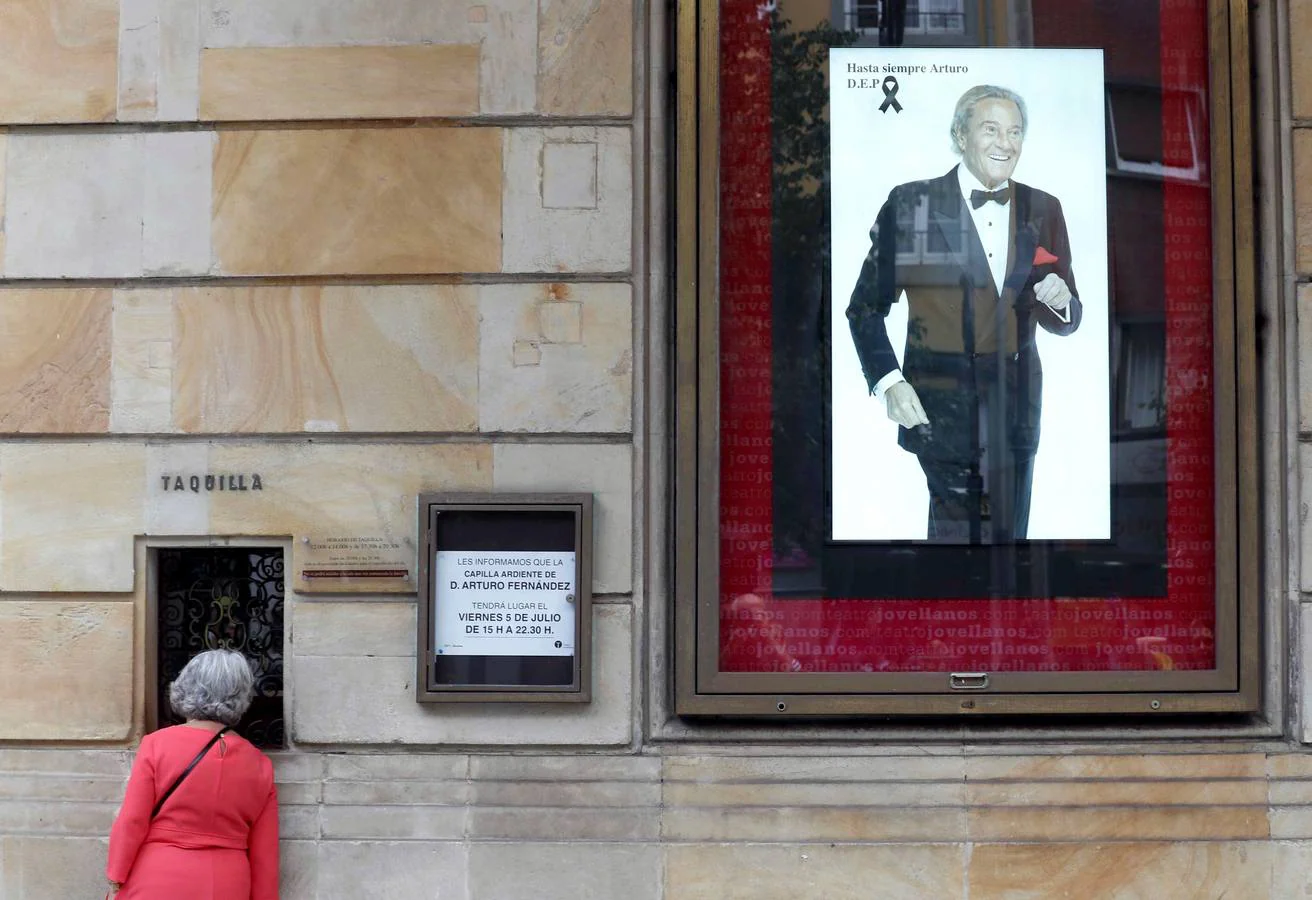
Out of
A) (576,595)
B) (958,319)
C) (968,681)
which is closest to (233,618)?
(576,595)

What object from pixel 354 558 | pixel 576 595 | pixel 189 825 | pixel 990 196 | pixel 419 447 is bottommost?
pixel 189 825

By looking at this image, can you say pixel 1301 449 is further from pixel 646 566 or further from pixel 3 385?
pixel 3 385

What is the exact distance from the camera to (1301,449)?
625cm

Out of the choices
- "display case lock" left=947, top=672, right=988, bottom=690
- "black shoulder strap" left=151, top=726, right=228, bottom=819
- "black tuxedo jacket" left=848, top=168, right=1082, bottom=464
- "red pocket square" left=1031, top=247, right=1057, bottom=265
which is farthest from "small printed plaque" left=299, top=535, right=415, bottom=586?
"red pocket square" left=1031, top=247, right=1057, bottom=265

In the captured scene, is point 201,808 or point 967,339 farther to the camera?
point 967,339

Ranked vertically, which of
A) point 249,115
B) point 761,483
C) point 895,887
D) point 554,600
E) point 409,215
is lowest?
point 895,887

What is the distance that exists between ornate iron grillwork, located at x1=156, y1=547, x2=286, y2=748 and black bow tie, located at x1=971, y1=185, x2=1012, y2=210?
364cm

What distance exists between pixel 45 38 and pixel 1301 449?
19.8 feet

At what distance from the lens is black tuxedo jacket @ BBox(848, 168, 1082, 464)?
6.41 metres

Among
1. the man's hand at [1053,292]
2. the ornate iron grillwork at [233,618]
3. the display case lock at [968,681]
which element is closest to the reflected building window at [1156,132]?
the man's hand at [1053,292]

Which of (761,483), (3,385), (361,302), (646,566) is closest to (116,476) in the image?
(3,385)

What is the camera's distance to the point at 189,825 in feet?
18.0

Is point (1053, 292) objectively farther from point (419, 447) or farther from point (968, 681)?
point (419, 447)

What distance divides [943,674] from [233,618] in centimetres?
328
